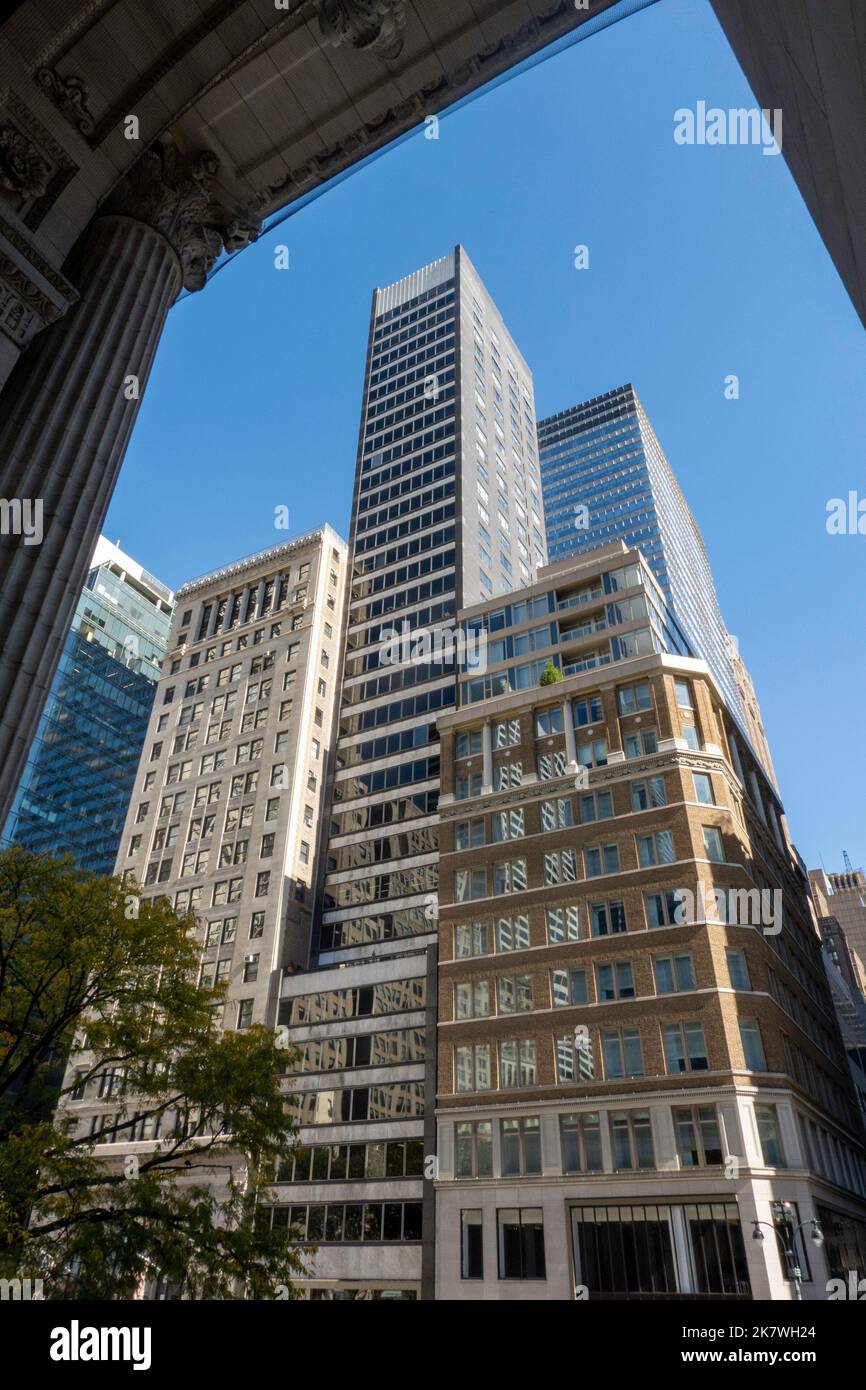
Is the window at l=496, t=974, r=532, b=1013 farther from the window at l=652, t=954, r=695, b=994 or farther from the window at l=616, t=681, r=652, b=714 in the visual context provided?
the window at l=616, t=681, r=652, b=714

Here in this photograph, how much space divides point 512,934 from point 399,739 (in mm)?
23816

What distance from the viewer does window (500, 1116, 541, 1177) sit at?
3878 cm

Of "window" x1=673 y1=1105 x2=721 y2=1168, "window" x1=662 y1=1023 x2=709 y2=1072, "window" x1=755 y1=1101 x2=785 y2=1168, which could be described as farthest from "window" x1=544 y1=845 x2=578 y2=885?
"window" x1=755 y1=1101 x2=785 y2=1168

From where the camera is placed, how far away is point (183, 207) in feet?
51.8

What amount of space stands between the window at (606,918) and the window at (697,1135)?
801cm

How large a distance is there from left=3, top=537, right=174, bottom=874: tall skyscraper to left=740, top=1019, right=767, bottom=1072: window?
2560 inches

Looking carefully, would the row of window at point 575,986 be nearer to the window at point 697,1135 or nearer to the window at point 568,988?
the window at point 568,988

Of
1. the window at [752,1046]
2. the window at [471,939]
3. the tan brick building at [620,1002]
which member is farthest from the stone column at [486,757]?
the window at [752,1046]

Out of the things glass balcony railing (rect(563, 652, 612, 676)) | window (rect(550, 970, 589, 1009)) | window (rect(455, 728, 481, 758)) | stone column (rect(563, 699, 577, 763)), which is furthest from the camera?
window (rect(455, 728, 481, 758))

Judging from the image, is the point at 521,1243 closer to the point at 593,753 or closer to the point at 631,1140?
the point at 631,1140

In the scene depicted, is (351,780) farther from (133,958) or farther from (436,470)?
(133,958)

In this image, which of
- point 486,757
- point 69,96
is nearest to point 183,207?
point 69,96

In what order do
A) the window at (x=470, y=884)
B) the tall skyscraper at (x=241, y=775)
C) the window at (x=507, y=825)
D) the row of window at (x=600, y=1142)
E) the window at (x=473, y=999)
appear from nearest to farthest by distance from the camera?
the row of window at (x=600, y=1142) < the window at (x=473, y=999) < the window at (x=470, y=884) < the window at (x=507, y=825) < the tall skyscraper at (x=241, y=775)

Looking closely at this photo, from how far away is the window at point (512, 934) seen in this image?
4369 cm
